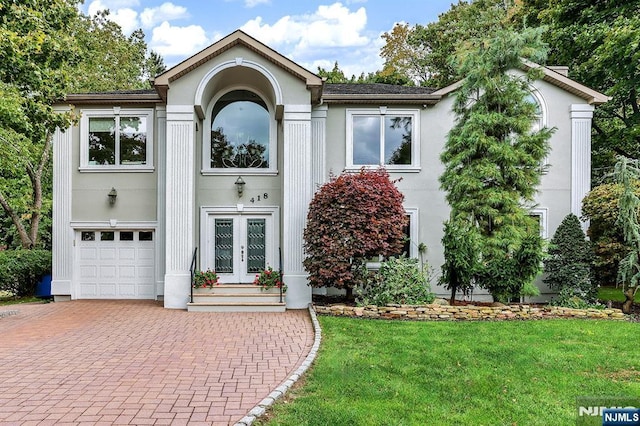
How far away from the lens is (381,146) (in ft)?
40.3

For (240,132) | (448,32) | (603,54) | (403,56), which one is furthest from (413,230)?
(403,56)

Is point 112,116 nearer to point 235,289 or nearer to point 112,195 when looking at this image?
point 112,195

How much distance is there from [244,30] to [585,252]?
36.9 ft

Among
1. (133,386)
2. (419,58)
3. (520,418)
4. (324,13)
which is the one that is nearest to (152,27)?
(324,13)

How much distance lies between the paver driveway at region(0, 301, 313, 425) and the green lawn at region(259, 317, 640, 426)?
2.39ft

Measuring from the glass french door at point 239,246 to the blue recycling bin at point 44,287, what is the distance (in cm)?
570

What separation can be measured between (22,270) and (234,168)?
7.68 meters

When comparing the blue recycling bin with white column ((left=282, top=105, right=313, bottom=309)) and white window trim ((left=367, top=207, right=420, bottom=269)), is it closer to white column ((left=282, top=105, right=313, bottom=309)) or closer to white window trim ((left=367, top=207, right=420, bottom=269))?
white column ((left=282, top=105, right=313, bottom=309))

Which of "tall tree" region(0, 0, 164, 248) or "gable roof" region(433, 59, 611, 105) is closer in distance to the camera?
"tall tree" region(0, 0, 164, 248)

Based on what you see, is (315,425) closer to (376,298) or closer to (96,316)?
(376,298)

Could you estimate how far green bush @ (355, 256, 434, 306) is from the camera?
10.0 metres

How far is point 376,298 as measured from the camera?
10039mm

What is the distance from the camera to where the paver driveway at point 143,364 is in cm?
451

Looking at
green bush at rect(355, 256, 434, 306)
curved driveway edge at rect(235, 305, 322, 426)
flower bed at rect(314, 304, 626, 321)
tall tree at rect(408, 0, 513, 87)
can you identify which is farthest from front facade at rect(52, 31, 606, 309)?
tall tree at rect(408, 0, 513, 87)
